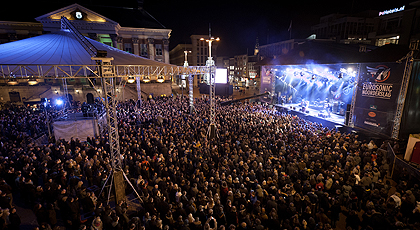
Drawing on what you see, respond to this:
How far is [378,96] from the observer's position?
15.2 m

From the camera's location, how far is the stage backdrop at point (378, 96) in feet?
46.2

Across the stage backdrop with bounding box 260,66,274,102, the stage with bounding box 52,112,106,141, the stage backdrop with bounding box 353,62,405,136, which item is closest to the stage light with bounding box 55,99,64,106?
the stage with bounding box 52,112,106,141

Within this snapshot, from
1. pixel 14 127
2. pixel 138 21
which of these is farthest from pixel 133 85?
pixel 14 127

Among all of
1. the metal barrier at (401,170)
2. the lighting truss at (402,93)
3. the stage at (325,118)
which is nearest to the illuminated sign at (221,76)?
the stage at (325,118)

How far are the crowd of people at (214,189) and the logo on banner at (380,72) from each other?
5160 mm

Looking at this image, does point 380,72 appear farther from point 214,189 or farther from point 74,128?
point 74,128

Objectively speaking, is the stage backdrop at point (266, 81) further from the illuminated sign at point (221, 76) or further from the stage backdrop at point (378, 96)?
the stage backdrop at point (378, 96)

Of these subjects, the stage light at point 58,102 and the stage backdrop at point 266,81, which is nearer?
the stage light at point 58,102

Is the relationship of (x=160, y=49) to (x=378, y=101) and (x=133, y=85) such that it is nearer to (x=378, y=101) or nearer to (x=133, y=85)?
(x=133, y=85)

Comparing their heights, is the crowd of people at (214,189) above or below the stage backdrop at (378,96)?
below

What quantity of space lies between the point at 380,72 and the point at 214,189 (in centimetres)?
1525

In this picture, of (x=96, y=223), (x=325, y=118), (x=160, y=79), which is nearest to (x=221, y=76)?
(x=325, y=118)

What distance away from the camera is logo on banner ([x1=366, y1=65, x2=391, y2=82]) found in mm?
14414

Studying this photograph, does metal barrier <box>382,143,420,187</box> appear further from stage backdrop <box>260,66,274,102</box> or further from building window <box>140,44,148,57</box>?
building window <box>140,44,148,57</box>
